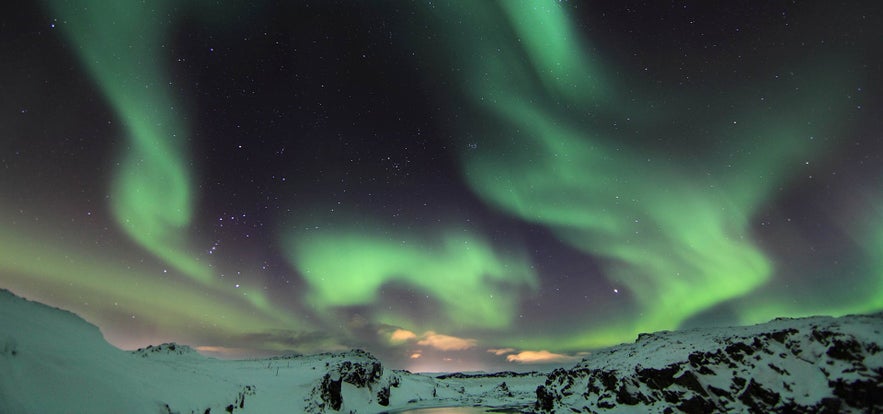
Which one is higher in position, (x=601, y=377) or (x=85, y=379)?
(x=601, y=377)

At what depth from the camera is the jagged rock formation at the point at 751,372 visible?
2231 cm

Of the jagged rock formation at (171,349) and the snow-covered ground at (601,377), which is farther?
the jagged rock formation at (171,349)

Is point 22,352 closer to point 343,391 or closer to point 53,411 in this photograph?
point 53,411

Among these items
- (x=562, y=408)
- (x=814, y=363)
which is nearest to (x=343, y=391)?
(x=562, y=408)

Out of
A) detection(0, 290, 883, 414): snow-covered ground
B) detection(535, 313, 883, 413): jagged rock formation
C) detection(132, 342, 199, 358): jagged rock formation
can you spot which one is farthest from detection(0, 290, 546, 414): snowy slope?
detection(535, 313, 883, 413): jagged rock formation

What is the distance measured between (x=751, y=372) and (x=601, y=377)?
45.3 feet

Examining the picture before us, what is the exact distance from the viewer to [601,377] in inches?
1523

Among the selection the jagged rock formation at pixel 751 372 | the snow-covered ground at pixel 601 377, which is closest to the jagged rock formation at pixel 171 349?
the snow-covered ground at pixel 601 377

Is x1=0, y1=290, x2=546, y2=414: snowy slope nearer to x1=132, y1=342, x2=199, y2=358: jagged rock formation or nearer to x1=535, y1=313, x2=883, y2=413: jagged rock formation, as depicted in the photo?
x1=132, y1=342, x2=199, y2=358: jagged rock formation

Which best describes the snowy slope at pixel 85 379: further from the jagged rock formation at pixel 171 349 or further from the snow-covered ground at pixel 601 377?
the jagged rock formation at pixel 171 349

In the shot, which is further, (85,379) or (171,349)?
(171,349)

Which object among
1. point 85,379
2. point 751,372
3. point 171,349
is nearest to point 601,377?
point 751,372

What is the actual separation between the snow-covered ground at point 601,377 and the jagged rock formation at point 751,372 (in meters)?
0.07

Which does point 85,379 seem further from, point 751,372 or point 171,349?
point 171,349
